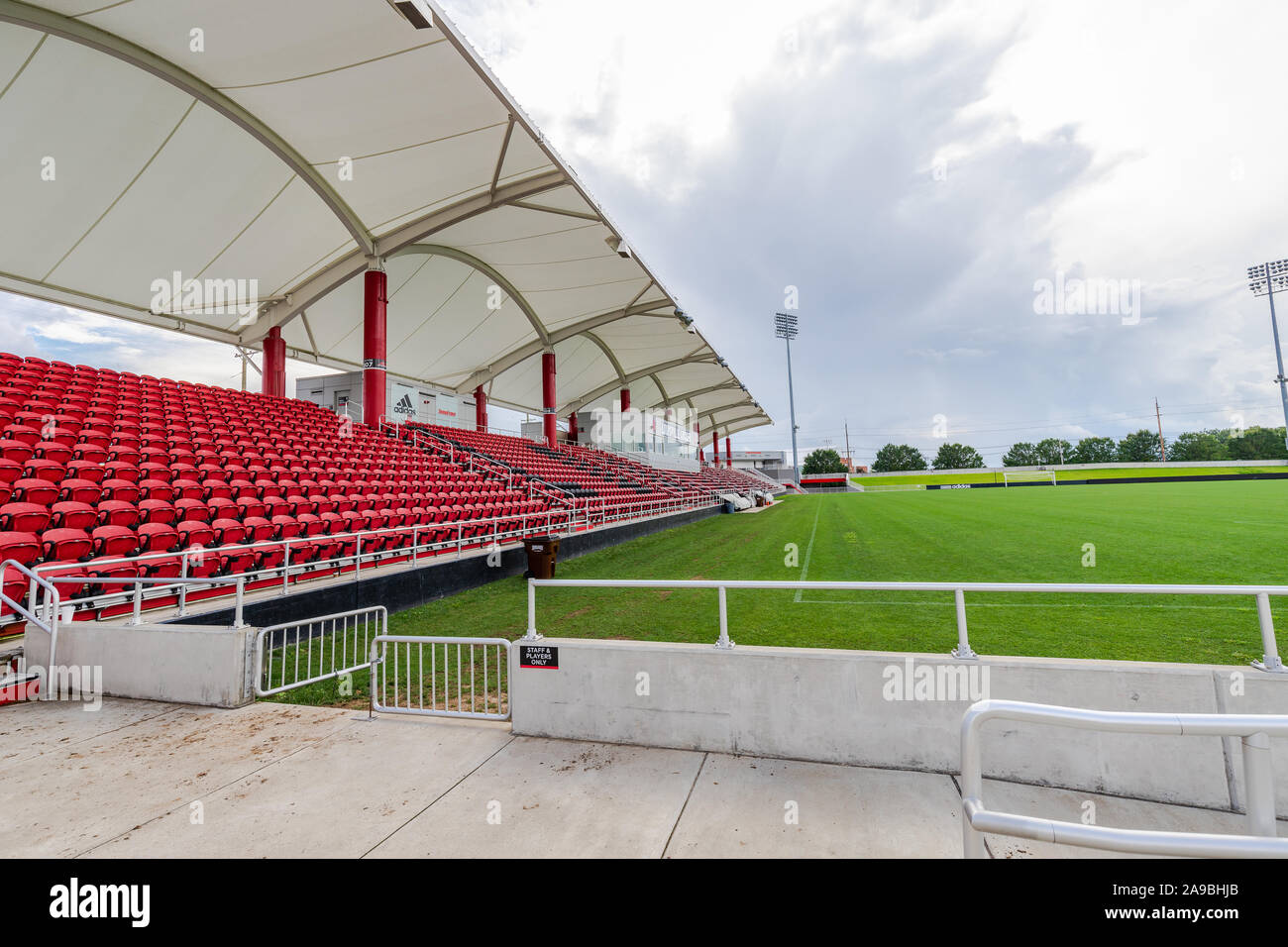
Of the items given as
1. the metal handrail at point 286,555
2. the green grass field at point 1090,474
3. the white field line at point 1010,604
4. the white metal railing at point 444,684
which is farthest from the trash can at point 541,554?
the green grass field at point 1090,474

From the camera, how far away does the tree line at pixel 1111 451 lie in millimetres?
90125

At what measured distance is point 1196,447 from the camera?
352ft

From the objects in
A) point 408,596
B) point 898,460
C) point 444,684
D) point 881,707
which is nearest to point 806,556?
point 408,596

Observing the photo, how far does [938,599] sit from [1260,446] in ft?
400

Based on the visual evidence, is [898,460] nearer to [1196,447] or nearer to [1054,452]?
[1054,452]

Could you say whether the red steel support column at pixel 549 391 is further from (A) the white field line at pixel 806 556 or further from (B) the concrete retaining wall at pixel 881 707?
(B) the concrete retaining wall at pixel 881 707

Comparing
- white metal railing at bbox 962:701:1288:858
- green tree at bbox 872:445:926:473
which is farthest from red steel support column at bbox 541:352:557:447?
green tree at bbox 872:445:926:473

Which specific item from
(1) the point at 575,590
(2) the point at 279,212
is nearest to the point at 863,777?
(1) the point at 575,590

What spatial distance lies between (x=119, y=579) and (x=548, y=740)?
452 cm

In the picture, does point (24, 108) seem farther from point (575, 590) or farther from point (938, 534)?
point (938, 534)

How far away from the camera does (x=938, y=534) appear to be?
59.8ft

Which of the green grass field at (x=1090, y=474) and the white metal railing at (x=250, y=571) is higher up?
the green grass field at (x=1090, y=474)

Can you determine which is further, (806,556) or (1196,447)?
(1196,447)

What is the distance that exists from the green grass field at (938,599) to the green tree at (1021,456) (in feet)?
382
